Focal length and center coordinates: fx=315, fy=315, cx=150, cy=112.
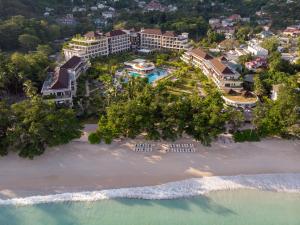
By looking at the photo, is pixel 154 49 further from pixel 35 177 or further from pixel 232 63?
pixel 35 177

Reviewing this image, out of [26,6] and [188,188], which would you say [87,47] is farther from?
[26,6]

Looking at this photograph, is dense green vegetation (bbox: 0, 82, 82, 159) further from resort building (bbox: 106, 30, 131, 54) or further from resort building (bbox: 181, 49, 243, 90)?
resort building (bbox: 106, 30, 131, 54)

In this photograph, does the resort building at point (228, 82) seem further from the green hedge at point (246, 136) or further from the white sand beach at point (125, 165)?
the white sand beach at point (125, 165)

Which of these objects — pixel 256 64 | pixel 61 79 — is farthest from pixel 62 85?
pixel 256 64

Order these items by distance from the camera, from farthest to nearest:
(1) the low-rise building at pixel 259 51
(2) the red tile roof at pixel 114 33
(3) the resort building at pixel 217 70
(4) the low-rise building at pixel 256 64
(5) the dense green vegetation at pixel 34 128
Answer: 1. (2) the red tile roof at pixel 114 33
2. (1) the low-rise building at pixel 259 51
3. (4) the low-rise building at pixel 256 64
4. (3) the resort building at pixel 217 70
5. (5) the dense green vegetation at pixel 34 128

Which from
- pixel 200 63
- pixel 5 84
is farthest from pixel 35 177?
pixel 200 63

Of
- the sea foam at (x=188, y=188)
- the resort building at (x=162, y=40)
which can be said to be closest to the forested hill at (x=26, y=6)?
the resort building at (x=162, y=40)
